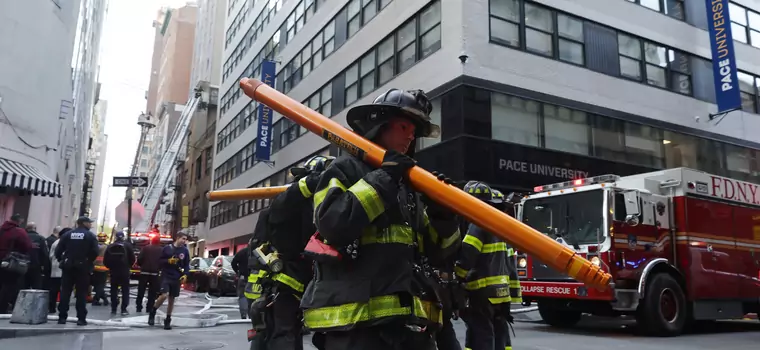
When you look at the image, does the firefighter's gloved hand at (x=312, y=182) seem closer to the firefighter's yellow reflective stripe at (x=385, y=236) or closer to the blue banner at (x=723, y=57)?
the firefighter's yellow reflective stripe at (x=385, y=236)

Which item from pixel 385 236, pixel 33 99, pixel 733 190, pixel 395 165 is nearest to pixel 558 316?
pixel 733 190

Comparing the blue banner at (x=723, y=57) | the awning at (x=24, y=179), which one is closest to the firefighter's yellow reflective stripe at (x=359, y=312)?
the awning at (x=24, y=179)

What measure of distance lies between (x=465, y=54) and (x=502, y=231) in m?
13.6

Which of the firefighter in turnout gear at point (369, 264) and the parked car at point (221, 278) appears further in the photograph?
the parked car at point (221, 278)

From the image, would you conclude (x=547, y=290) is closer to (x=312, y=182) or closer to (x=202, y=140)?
(x=312, y=182)

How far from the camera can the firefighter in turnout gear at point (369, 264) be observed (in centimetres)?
236

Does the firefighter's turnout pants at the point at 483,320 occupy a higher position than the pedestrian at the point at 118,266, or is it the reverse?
the pedestrian at the point at 118,266

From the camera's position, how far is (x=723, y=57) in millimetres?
19688

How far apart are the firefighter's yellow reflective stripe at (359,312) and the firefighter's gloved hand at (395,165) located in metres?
0.53

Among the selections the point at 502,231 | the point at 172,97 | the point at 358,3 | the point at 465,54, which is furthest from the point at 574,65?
the point at 172,97

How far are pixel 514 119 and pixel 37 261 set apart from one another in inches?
491

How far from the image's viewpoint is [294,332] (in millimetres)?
4699

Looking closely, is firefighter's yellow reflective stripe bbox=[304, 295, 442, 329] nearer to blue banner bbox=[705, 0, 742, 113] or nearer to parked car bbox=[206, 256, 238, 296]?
parked car bbox=[206, 256, 238, 296]

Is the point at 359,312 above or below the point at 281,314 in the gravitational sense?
above
